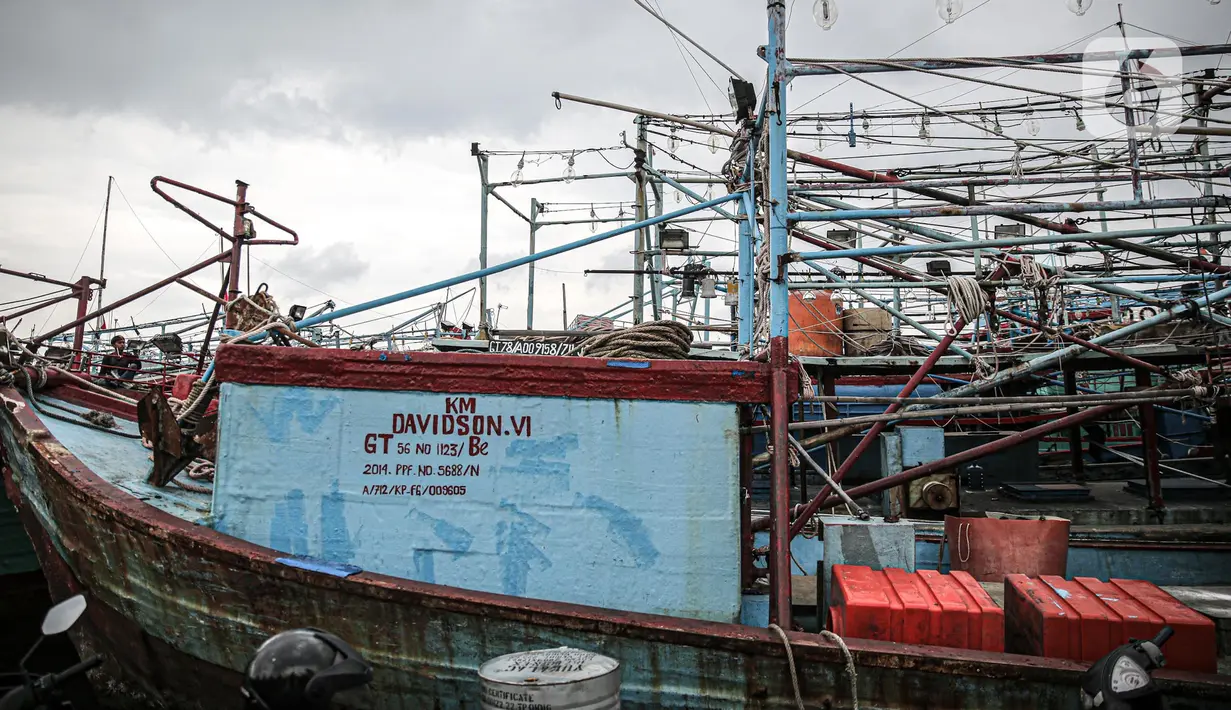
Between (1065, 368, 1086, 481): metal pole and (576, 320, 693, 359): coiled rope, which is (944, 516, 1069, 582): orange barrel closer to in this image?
(576, 320, 693, 359): coiled rope

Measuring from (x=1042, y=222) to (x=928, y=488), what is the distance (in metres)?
2.98

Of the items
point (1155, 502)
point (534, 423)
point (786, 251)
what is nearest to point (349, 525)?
point (534, 423)

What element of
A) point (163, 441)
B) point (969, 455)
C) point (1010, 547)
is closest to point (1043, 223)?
point (969, 455)

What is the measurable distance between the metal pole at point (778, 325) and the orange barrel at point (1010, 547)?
2.28 meters

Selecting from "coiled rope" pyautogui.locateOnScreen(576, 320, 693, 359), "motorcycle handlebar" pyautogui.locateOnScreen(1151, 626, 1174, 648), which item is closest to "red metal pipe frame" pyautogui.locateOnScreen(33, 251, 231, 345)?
"coiled rope" pyautogui.locateOnScreen(576, 320, 693, 359)

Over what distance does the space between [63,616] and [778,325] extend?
415 centimetres

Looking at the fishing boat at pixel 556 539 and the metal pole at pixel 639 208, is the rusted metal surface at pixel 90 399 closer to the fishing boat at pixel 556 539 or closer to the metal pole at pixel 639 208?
the fishing boat at pixel 556 539

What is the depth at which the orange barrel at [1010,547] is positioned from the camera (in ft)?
18.3

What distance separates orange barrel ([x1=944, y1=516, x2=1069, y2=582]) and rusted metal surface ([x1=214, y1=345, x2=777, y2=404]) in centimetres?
270

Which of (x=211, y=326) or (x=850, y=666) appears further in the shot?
(x=211, y=326)

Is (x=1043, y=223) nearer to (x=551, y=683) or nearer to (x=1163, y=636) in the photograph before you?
(x=1163, y=636)

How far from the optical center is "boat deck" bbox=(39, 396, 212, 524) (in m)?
4.97

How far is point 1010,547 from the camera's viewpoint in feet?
18.6

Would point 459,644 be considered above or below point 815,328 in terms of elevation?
below
